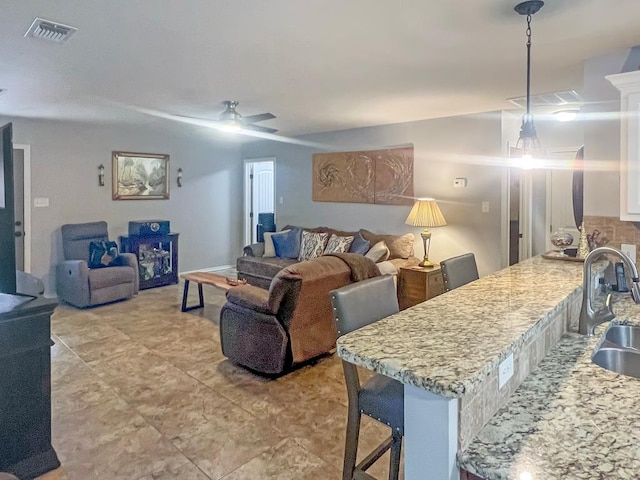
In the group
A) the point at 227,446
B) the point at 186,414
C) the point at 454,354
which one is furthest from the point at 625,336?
the point at 186,414

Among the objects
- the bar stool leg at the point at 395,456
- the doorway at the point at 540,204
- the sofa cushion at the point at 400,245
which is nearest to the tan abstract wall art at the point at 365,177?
the sofa cushion at the point at 400,245

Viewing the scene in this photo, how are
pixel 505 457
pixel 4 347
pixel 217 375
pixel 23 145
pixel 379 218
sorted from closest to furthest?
pixel 505 457 < pixel 4 347 < pixel 217 375 < pixel 23 145 < pixel 379 218

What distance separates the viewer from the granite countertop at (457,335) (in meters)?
1.06

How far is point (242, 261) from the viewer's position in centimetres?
657

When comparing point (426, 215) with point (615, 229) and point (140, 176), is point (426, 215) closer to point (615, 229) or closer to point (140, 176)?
point (615, 229)

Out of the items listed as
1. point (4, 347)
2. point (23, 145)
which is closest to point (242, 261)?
point (23, 145)

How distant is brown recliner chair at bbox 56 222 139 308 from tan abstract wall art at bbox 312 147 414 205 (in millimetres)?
2960

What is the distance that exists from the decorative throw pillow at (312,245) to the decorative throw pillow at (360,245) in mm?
535

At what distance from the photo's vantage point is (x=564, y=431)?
108 centimetres

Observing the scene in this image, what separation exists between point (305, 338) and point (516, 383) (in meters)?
2.26

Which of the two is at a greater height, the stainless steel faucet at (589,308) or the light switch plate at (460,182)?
the light switch plate at (460,182)

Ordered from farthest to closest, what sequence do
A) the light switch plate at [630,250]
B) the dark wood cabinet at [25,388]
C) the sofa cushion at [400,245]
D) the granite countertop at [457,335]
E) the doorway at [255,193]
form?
the doorway at [255,193] → the sofa cushion at [400,245] → the light switch plate at [630,250] → the dark wood cabinet at [25,388] → the granite countertop at [457,335]

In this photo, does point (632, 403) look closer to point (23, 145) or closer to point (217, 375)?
point (217, 375)

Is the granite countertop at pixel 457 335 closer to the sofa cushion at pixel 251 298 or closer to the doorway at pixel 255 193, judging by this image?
the sofa cushion at pixel 251 298
